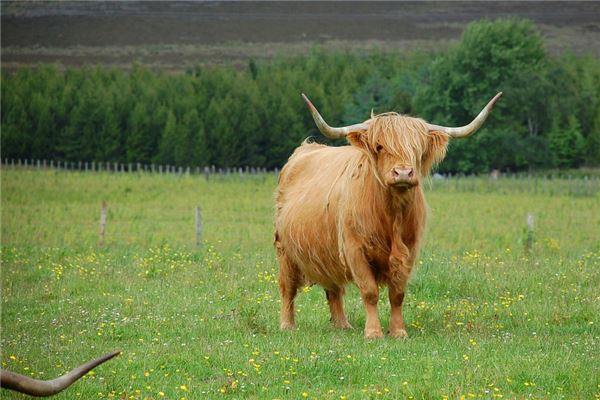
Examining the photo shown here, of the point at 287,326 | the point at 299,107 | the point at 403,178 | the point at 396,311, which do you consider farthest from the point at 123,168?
the point at 403,178

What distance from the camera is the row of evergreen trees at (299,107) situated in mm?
80312

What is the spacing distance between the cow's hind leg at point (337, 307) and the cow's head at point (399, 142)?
1.75m

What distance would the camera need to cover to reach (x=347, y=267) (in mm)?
11391

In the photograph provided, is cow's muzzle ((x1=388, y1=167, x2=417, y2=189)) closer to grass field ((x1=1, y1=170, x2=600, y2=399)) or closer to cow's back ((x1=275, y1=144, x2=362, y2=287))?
cow's back ((x1=275, y1=144, x2=362, y2=287))

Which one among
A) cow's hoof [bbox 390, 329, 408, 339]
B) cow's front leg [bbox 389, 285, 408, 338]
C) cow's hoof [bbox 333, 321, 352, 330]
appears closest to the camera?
cow's hoof [bbox 390, 329, 408, 339]

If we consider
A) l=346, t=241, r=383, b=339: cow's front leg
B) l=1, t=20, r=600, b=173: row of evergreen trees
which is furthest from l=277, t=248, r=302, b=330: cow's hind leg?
l=1, t=20, r=600, b=173: row of evergreen trees

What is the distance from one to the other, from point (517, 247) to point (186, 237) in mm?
8836

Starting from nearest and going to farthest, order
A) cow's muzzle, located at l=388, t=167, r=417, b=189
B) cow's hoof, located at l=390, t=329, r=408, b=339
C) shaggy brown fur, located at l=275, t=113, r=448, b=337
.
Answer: cow's muzzle, located at l=388, t=167, r=417, b=189, shaggy brown fur, located at l=275, t=113, r=448, b=337, cow's hoof, located at l=390, t=329, r=408, b=339

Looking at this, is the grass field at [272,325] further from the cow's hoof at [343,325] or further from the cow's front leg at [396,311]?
the cow's front leg at [396,311]

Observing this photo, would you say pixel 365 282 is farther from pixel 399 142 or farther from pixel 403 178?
pixel 399 142

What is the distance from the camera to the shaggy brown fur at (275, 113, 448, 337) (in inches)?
430

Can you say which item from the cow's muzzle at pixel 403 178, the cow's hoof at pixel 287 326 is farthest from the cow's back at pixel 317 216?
the cow's muzzle at pixel 403 178

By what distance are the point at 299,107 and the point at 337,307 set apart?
87.4 meters

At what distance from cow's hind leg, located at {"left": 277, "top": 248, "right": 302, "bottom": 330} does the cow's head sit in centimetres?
197
